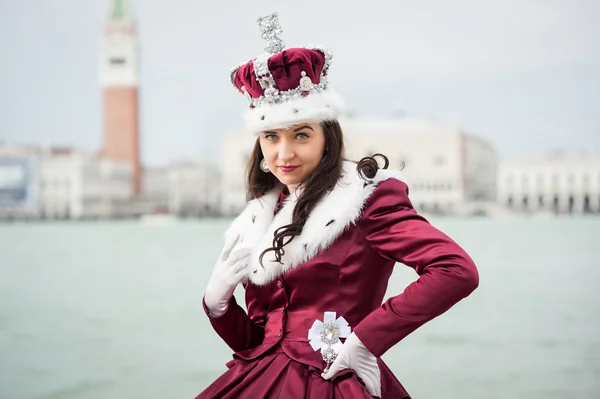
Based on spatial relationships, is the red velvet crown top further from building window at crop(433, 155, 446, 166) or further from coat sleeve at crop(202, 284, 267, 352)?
building window at crop(433, 155, 446, 166)

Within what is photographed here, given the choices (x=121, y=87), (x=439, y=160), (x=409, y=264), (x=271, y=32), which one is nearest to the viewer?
(x=409, y=264)

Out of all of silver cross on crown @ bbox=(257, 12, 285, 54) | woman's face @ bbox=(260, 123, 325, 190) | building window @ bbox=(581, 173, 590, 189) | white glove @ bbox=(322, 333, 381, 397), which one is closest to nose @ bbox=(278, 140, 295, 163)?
woman's face @ bbox=(260, 123, 325, 190)

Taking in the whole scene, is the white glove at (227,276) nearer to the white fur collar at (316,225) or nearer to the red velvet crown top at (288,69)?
the white fur collar at (316,225)

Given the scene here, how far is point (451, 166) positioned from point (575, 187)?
17.3 ft

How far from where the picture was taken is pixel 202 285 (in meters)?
6.93

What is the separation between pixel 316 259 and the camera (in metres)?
1.04

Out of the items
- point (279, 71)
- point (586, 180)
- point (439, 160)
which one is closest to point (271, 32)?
point (279, 71)

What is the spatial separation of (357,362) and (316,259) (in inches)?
5.4

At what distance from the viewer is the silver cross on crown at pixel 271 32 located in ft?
3.57

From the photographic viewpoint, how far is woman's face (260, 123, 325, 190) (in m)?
1.08

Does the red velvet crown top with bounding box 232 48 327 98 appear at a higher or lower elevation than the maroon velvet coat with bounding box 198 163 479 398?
higher

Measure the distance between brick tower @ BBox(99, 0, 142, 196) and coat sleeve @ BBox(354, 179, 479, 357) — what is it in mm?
36505

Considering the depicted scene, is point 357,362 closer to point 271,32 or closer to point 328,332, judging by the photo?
point 328,332

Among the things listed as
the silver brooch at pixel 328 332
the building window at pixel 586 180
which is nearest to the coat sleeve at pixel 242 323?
the silver brooch at pixel 328 332
